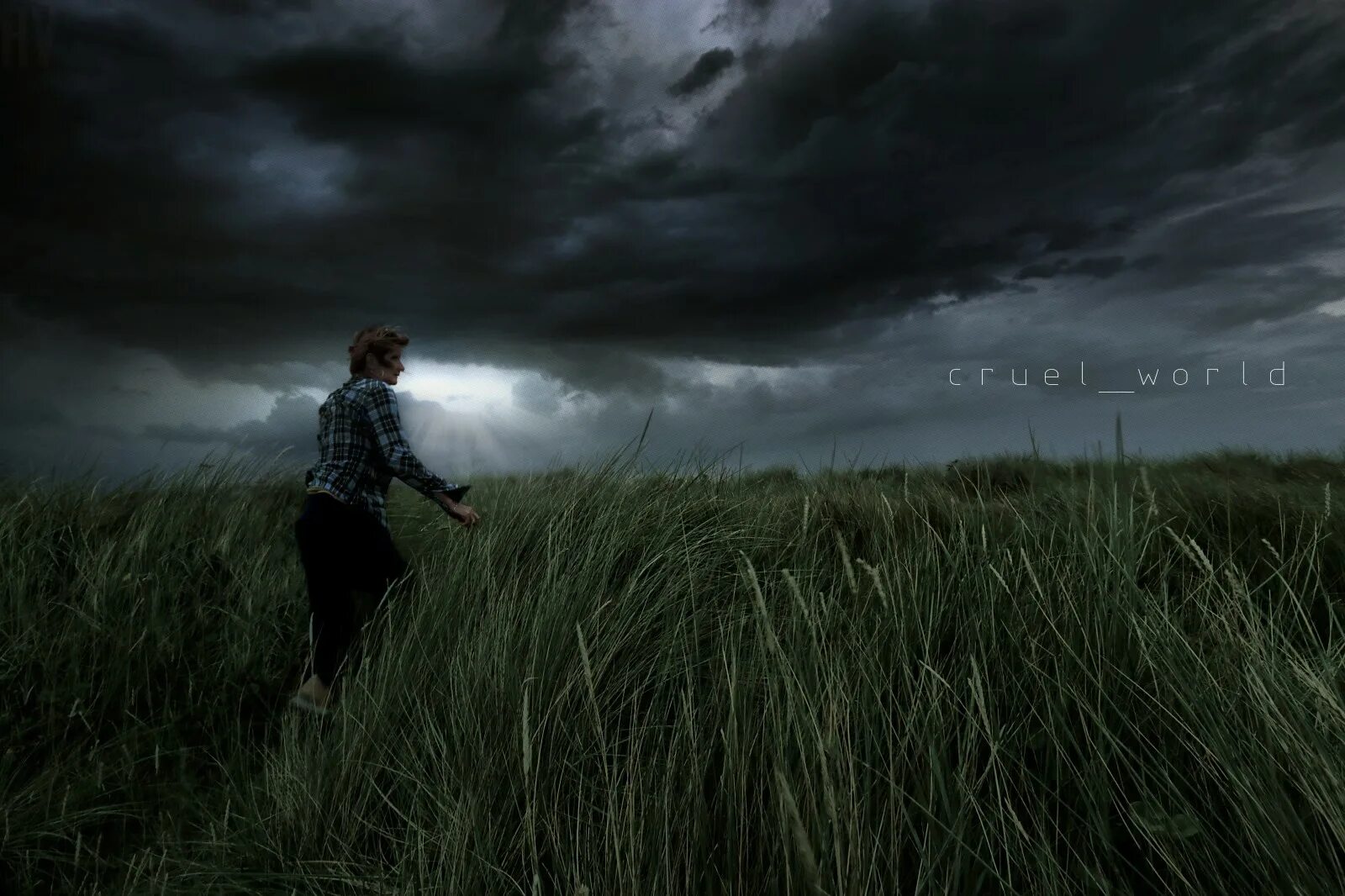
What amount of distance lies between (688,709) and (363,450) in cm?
292

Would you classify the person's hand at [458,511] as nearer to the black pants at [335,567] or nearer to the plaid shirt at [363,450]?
the plaid shirt at [363,450]

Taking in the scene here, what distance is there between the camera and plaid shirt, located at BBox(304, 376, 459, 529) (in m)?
3.90

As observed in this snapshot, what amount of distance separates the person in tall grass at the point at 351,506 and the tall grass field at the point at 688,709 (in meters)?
0.22

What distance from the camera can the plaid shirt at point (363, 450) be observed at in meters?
3.90

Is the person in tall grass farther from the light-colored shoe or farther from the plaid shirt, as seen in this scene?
the light-colored shoe

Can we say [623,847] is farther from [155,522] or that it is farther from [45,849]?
[155,522]

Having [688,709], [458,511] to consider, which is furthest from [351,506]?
[688,709]

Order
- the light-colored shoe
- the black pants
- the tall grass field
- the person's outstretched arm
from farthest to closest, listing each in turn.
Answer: the person's outstretched arm → the black pants → the light-colored shoe → the tall grass field

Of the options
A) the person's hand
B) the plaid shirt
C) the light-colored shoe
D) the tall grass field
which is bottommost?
the light-colored shoe

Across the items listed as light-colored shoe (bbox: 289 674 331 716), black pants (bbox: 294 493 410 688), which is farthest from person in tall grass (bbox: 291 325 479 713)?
light-colored shoe (bbox: 289 674 331 716)

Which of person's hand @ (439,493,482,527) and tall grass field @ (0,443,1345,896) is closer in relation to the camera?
tall grass field @ (0,443,1345,896)

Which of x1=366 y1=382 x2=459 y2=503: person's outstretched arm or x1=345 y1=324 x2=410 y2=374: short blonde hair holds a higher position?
x1=345 y1=324 x2=410 y2=374: short blonde hair

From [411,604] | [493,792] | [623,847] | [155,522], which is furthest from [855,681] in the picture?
[155,522]

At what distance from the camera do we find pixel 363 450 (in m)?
4.01
